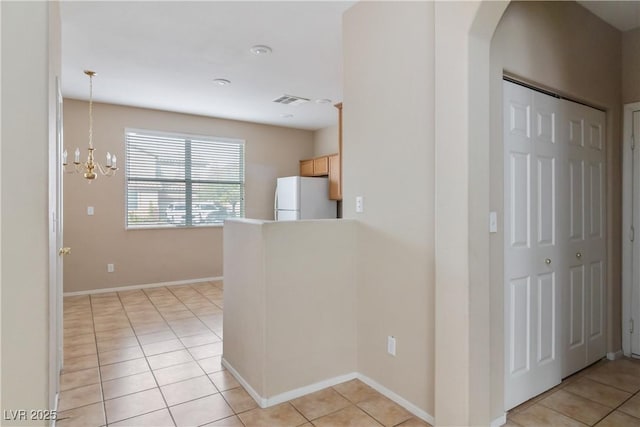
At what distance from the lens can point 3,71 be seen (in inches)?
54.3

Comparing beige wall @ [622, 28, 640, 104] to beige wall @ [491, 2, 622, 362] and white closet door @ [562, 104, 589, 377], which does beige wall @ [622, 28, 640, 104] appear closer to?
beige wall @ [491, 2, 622, 362]

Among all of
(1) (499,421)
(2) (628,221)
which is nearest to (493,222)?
(1) (499,421)

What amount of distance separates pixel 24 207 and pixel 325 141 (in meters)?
5.65

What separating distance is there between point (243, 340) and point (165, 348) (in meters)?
1.11

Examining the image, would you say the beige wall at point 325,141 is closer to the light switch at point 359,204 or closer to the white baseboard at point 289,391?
the light switch at point 359,204

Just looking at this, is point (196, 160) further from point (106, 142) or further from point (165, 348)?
point (165, 348)

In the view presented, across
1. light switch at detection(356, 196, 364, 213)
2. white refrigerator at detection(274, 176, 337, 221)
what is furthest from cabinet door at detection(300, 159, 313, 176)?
light switch at detection(356, 196, 364, 213)

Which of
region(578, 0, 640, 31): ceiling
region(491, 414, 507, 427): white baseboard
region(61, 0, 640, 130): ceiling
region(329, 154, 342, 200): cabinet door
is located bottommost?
region(491, 414, 507, 427): white baseboard

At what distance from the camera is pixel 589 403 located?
2.24 meters

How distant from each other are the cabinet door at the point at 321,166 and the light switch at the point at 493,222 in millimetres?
4085

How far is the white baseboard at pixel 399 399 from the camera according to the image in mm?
2055

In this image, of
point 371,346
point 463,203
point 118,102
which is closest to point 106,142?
point 118,102

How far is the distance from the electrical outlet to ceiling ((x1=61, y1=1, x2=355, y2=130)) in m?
2.35

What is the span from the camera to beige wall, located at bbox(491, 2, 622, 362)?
6.63 feet
